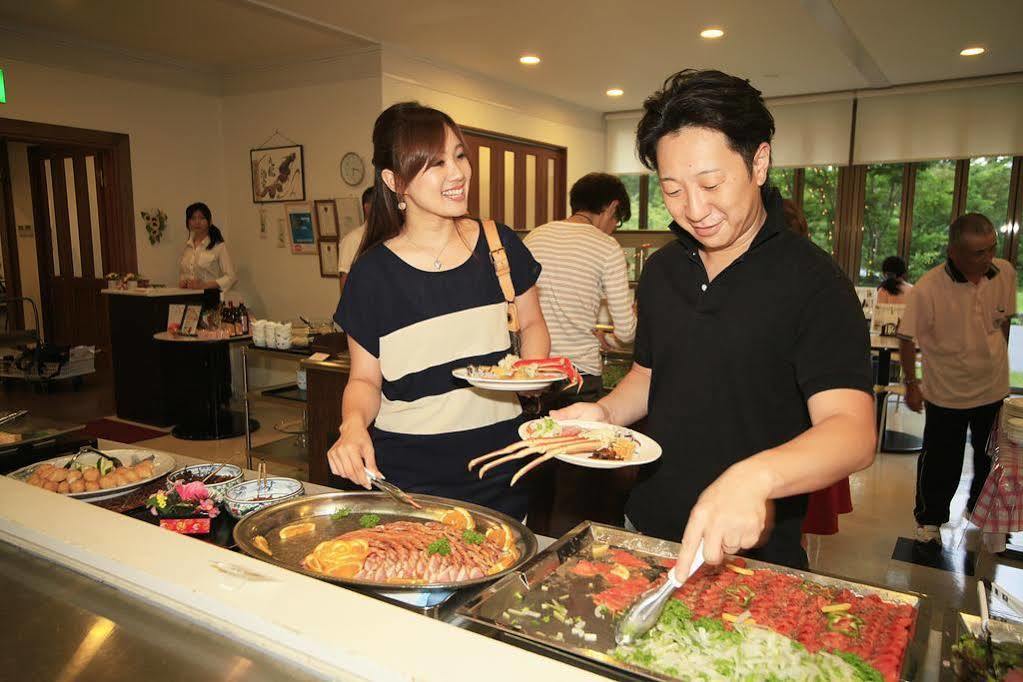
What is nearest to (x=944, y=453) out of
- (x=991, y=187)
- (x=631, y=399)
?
(x=631, y=399)

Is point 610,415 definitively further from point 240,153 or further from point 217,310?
point 240,153

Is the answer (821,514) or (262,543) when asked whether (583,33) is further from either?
(262,543)

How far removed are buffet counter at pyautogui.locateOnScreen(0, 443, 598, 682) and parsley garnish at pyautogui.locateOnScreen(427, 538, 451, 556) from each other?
1.13 ft

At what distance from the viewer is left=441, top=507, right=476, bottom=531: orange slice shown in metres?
1.46

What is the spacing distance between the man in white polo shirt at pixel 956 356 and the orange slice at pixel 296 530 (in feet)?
12.2

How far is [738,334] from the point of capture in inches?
53.6

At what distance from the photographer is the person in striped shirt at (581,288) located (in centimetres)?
351

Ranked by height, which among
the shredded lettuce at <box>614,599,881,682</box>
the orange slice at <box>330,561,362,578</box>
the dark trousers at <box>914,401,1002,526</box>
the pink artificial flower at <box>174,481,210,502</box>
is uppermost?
the pink artificial flower at <box>174,481,210,502</box>

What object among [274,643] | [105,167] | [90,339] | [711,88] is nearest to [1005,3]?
[711,88]

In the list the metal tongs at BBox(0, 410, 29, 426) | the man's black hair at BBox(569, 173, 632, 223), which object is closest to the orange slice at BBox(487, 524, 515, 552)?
the metal tongs at BBox(0, 410, 29, 426)

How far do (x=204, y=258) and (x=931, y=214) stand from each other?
7.74 metres

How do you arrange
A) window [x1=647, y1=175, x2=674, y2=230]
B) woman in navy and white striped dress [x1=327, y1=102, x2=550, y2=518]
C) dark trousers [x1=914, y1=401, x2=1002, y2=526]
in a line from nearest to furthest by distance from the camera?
woman in navy and white striped dress [x1=327, y1=102, x2=550, y2=518], dark trousers [x1=914, y1=401, x2=1002, y2=526], window [x1=647, y1=175, x2=674, y2=230]

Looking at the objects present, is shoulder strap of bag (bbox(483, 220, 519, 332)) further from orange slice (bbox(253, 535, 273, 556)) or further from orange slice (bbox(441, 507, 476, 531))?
orange slice (bbox(253, 535, 273, 556))

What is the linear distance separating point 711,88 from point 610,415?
2.37 ft
